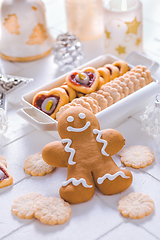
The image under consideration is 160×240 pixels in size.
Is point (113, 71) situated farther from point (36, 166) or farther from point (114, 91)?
point (36, 166)

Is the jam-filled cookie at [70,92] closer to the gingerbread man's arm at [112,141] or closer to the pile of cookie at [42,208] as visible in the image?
the gingerbread man's arm at [112,141]

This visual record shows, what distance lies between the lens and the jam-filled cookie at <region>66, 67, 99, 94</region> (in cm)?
105

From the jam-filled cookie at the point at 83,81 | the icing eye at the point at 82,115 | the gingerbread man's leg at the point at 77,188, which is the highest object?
the icing eye at the point at 82,115

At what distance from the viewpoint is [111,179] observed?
83 centimetres

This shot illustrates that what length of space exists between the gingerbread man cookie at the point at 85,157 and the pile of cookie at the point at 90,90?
4.1 inches

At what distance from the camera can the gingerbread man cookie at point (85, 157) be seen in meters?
0.83

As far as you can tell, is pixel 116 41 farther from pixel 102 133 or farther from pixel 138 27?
pixel 102 133

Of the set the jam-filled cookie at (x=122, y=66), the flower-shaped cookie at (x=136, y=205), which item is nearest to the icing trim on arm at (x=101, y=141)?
the flower-shaped cookie at (x=136, y=205)

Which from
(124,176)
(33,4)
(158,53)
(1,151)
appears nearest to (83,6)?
(33,4)

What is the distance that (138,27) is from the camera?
1.28 metres

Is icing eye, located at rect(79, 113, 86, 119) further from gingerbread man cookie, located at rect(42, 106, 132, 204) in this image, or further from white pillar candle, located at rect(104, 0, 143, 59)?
white pillar candle, located at rect(104, 0, 143, 59)

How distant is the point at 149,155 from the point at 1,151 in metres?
0.40

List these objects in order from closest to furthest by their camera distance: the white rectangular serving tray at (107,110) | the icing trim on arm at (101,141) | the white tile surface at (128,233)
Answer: the white tile surface at (128,233) → the icing trim on arm at (101,141) → the white rectangular serving tray at (107,110)

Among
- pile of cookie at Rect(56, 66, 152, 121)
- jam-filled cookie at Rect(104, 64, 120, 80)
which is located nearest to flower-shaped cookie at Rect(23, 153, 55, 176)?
pile of cookie at Rect(56, 66, 152, 121)
